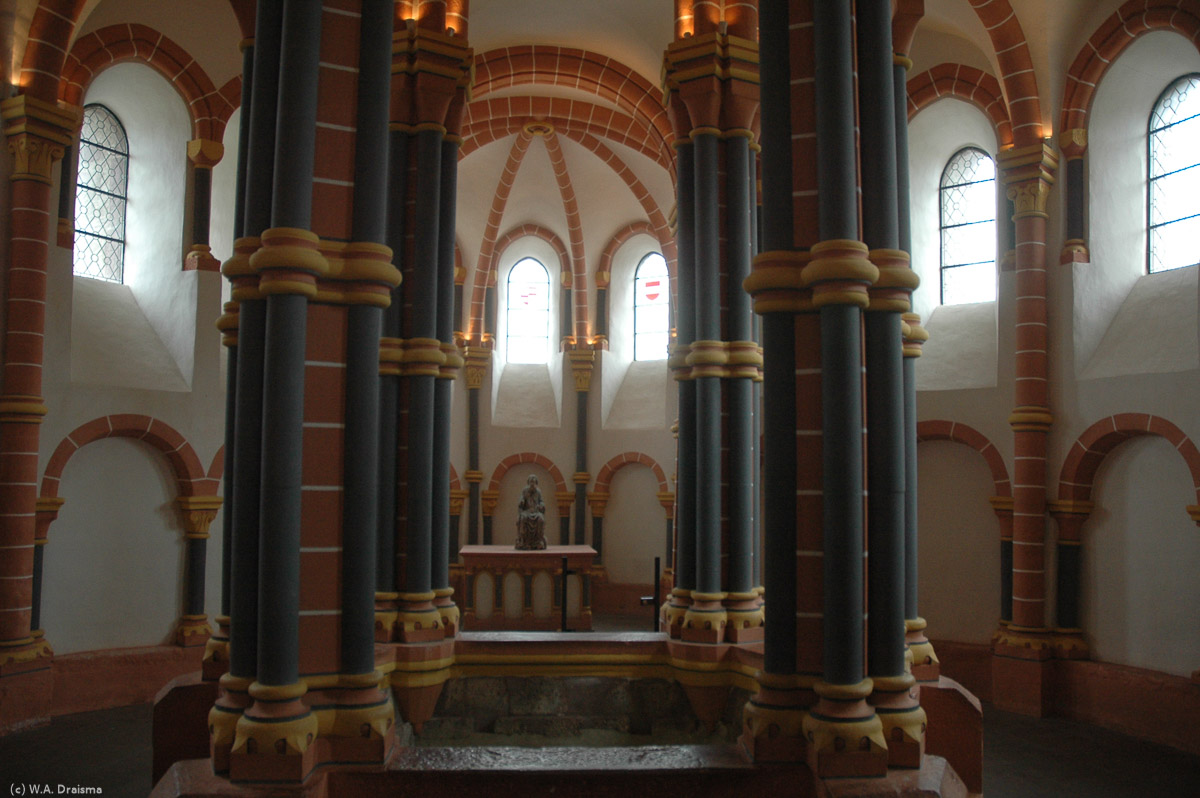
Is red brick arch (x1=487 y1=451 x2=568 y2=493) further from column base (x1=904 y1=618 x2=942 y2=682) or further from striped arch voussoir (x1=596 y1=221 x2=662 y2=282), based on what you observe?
column base (x1=904 y1=618 x2=942 y2=682)

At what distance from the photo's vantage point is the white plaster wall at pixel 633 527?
1680 centimetres

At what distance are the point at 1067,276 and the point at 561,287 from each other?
9590mm

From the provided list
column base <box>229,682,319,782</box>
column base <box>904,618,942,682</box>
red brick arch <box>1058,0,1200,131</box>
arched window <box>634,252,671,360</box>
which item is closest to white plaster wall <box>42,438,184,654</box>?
column base <box>229,682,319,782</box>

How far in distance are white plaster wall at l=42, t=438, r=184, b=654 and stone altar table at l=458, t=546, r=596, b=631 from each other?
13.4 ft

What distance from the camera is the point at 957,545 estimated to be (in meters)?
11.8

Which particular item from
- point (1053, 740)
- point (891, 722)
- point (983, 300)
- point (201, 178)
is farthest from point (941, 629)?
point (201, 178)

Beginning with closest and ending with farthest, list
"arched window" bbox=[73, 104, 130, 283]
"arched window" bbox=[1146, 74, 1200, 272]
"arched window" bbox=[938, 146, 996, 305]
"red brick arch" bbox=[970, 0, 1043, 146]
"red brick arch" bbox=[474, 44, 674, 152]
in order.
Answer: "arched window" bbox=[1146, 74, 1200, 272]
"red brick arch" bbox=[970, 0, 1043, 146]
"arched window" bbox=[73, 104, 130, 283]
"arched window" bbox=[938, 146, 996, 305]
"red brick arch" bbox=[474, 44, 674, 152]

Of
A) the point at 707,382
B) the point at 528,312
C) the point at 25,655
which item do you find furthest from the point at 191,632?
the point at 528,312

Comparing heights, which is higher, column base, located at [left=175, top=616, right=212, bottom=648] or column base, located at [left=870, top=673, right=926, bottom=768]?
column base, located at [left=870, top=673, right=926, bottom=768]

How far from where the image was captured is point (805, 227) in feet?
15.9

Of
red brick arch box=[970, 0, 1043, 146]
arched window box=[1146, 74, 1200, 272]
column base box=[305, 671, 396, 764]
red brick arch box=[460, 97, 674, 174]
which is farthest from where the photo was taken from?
red brick arch box=[460, 97, 674, 174]

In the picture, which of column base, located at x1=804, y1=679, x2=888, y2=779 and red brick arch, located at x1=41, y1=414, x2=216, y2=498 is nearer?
column base, located at x1=804, y1=679, x2=888, y2=779

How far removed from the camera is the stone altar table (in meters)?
13.7

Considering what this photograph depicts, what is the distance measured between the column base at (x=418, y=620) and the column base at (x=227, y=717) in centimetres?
223
